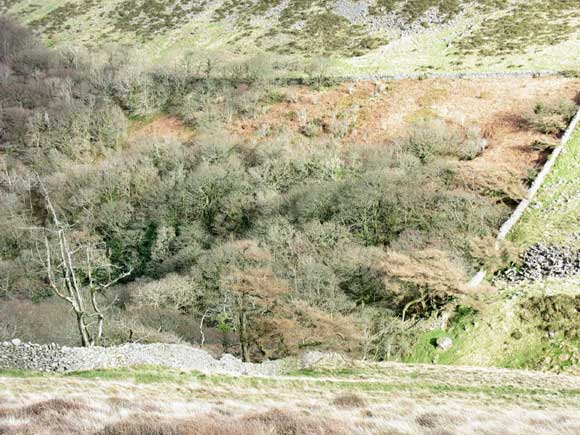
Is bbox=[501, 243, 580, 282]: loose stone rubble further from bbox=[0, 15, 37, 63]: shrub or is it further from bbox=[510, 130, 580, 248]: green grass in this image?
bbox=[0, 15, 37, 63]: shrub

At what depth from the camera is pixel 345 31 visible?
74.3 meters

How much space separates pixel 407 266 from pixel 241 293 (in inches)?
327

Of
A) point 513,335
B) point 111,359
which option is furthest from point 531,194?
point 111,359

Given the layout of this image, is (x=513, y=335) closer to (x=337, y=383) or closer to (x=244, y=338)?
(x=337, y=383)

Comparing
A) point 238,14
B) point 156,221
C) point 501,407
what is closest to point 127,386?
point 501,407

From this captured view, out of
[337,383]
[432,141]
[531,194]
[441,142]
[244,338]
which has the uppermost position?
[337,383]

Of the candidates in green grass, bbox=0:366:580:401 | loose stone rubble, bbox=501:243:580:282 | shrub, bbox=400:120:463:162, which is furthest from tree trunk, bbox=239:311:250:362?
shrub, bbox=400:120:463:162

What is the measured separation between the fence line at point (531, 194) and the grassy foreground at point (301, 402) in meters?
7.91

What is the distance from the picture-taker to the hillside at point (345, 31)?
192 ft

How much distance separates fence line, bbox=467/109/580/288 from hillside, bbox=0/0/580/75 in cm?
1465

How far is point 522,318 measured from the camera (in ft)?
77.5

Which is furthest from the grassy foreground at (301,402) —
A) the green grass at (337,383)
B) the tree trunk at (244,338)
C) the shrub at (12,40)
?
the shrub at (12,40)

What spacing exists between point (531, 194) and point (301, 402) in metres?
24.1

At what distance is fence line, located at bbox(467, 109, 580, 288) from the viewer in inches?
1040
